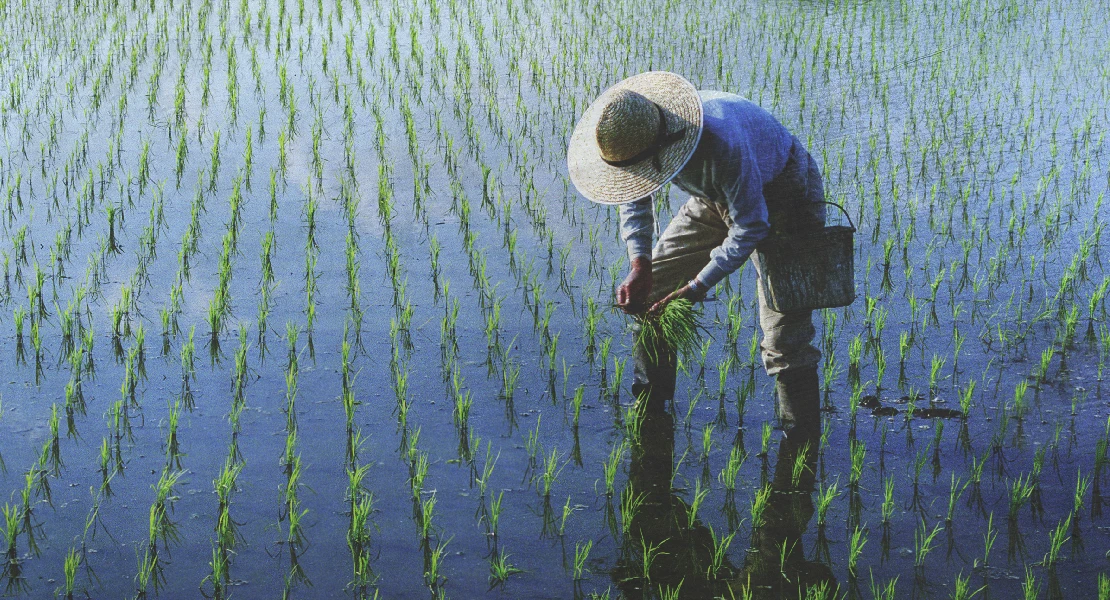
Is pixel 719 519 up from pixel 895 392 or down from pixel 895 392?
down

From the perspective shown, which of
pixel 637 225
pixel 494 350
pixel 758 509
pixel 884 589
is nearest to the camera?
pixel 884 589

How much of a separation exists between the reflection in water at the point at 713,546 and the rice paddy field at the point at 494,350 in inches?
0.4

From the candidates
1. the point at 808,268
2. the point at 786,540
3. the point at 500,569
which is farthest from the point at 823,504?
the point at 500,569

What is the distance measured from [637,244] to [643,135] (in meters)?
0.49

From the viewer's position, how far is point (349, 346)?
371 cm

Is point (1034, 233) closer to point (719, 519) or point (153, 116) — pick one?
point (719, 519)

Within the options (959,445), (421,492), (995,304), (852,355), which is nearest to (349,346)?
(421,492)

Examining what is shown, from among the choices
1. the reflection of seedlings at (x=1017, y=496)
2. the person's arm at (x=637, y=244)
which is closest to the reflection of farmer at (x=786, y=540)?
the reflection of seedlings at (x=1017, y=496)

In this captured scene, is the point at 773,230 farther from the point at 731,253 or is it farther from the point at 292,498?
the point at 292,498

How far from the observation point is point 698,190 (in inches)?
113

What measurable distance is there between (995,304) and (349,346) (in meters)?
2.30

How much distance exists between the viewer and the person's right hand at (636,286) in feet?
10.0

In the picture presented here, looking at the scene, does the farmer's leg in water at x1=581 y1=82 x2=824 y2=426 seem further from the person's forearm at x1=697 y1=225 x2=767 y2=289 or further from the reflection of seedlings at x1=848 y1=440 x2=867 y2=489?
the reflection of seedlings at x1=848 y1=440 x2=867 y2=489

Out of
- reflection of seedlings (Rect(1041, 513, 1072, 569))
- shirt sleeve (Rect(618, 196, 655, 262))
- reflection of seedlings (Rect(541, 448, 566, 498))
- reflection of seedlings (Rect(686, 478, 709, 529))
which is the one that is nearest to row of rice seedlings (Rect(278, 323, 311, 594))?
reflection of seedlings (Rect(541, 448, 566, 498))
